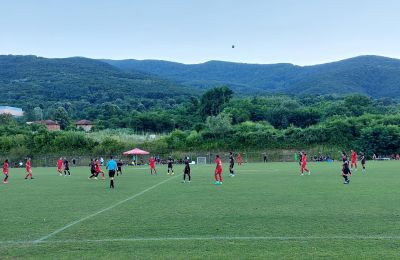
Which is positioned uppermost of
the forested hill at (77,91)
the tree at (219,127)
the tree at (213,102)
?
the forested hill at (77,91)

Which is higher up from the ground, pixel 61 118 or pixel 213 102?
pixel 213 102

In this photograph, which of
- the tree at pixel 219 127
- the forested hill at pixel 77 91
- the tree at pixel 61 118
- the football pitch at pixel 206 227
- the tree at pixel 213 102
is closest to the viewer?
the football pitch at pixel 206 227

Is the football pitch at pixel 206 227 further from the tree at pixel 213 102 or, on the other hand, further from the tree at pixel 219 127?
the tree at pixel 213 102

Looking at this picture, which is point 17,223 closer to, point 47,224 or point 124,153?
point 47,224

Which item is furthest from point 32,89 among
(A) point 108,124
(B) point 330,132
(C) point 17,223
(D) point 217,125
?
(C) point 17,223

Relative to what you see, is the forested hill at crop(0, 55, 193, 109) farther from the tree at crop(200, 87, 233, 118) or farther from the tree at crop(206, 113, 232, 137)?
the tree at crop(206, 113, 232, 137)

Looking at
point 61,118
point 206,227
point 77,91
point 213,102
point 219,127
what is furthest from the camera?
point 77,91

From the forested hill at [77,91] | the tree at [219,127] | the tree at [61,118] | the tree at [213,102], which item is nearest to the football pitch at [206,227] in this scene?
the tree at [219,127]

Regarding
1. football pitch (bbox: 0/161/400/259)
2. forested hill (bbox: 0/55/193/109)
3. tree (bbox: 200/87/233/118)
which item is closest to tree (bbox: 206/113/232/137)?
tree (bbox: 200/87/233/118)

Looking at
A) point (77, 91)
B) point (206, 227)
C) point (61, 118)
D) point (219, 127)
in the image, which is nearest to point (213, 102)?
point (61, 118)

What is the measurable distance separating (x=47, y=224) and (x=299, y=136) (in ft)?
220

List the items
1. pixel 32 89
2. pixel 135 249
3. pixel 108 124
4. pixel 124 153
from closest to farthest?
1. pixel 135 249
2. pixel 124 153
3. pixel 108 124
4. pixel 32 89

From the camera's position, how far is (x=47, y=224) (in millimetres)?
13188

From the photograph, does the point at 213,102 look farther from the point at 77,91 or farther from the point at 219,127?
the point at 77,91
